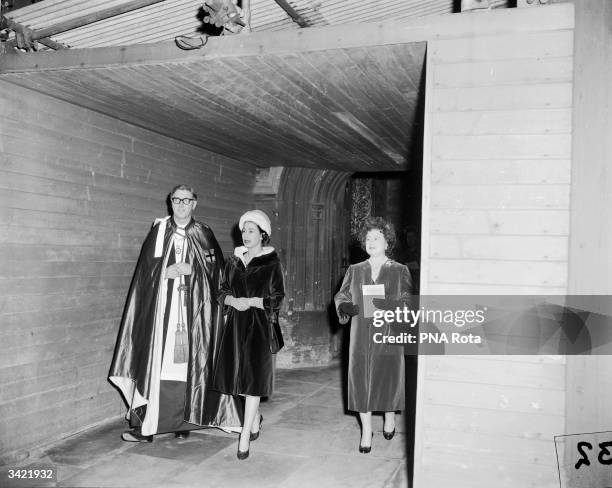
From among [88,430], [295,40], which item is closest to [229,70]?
[295,40]

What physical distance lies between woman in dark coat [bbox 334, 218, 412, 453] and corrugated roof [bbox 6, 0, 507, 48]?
1.74 meters

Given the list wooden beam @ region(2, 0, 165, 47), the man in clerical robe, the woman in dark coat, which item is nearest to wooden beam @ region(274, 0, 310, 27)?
wooden beam @ region(2, 0, 165, 47)

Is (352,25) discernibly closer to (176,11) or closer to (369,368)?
(176,11)

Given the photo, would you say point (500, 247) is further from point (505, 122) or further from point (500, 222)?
point (505, 122)

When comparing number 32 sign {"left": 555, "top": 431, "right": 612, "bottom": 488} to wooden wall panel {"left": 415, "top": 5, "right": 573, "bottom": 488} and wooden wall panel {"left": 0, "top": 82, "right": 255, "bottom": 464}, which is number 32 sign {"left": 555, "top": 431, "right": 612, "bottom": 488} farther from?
wooden wall panel {"left": 0, "top": 82, "right": 255, "bottom": 464}

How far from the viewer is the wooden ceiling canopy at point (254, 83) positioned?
11.8ft

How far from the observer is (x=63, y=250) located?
468 centimetres

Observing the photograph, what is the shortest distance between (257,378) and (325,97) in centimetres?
236

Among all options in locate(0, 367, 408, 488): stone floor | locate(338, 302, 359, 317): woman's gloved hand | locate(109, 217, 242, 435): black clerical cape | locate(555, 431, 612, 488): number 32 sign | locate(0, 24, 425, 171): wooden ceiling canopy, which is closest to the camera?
locate(555, 431, 612, 488): number 32 sign

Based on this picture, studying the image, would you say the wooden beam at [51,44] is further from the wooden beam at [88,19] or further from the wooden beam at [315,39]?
the wooden beam at [315,39]

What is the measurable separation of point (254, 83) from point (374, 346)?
230 centimetres

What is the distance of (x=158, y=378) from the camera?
4590 millimetres

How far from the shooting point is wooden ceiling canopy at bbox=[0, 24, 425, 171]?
3.61 meters

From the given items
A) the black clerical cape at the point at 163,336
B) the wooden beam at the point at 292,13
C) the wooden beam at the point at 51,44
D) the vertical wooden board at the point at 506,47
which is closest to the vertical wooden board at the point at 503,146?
the vertical wooden board at the point at 506,47
